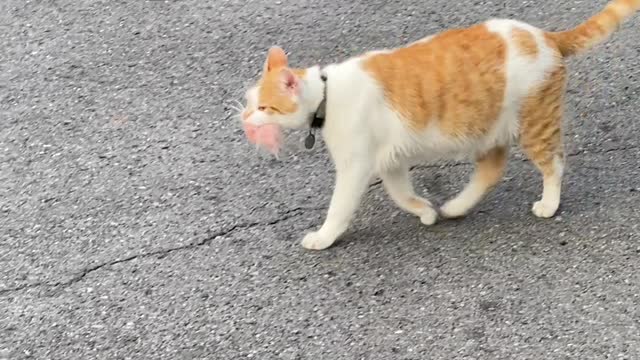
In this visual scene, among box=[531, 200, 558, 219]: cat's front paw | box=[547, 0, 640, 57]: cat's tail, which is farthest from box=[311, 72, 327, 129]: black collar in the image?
box=[531, 200, 558, 219]: cat's front paw

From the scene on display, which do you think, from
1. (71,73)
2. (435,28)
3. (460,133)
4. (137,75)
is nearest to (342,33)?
(435,28)

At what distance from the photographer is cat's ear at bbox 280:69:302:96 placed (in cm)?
289

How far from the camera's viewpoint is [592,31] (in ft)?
10.7

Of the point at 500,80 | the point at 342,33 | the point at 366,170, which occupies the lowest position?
the point at 342,33

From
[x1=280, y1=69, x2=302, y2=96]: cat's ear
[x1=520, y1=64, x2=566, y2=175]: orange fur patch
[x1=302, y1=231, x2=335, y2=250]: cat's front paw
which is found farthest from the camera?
[x1=302, y1=231, x2=335, y2=250]: cat's front paw

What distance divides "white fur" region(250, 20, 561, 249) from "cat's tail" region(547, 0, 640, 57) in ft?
0.38

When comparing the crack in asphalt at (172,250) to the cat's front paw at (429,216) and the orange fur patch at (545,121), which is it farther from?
the orange fur patch at (545,121)

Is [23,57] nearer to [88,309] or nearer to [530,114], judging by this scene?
[88,309]

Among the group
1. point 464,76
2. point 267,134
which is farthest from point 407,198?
point 267,134

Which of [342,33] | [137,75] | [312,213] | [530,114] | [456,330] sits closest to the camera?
[456,330]

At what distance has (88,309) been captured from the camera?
3.09 meters

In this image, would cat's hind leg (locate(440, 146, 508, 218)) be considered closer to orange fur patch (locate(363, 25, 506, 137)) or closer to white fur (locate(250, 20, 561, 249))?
white fur (locate(250, 20, 561, 249))

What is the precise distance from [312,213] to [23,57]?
1948 mm

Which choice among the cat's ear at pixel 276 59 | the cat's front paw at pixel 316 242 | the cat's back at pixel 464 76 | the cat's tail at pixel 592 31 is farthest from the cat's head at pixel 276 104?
the cat's tail at pixel 592 31
